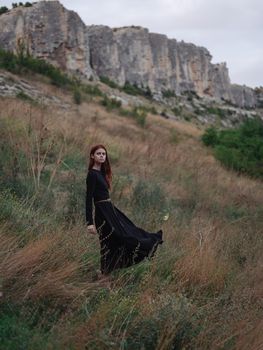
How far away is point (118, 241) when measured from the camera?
377 cm

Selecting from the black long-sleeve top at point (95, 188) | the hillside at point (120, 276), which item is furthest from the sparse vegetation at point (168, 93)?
the black long-sleeve top at point (95, 188)

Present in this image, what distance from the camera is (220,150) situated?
14.3 meters

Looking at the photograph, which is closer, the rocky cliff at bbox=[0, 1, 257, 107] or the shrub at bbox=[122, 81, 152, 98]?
the rocky cliff at bbox=[0, 1, 257, 107]

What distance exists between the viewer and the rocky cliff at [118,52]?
34.2m

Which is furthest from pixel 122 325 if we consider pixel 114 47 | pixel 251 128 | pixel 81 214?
pixel 114 47

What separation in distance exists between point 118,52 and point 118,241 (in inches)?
1927

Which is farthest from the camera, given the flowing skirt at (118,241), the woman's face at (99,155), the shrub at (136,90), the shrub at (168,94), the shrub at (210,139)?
the shrub at (168,94)

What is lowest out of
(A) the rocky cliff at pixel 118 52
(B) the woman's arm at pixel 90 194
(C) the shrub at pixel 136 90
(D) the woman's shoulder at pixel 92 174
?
(B) the woman's arm at pixel 90 194

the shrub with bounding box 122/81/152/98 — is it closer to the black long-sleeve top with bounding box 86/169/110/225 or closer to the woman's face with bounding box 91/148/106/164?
the woman's face with bounding box 91/148/106/164

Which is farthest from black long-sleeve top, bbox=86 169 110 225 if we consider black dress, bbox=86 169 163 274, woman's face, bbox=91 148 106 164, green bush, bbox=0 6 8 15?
green bush, bbox=0 6 8 15

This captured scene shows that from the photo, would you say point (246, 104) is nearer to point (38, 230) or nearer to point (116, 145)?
point (116, 145)

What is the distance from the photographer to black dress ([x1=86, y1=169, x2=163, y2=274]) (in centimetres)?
373

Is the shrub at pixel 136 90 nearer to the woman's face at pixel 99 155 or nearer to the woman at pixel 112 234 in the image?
the woman's face at pixel 99 155

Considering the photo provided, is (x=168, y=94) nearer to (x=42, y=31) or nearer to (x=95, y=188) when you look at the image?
(x=42, y=31)
